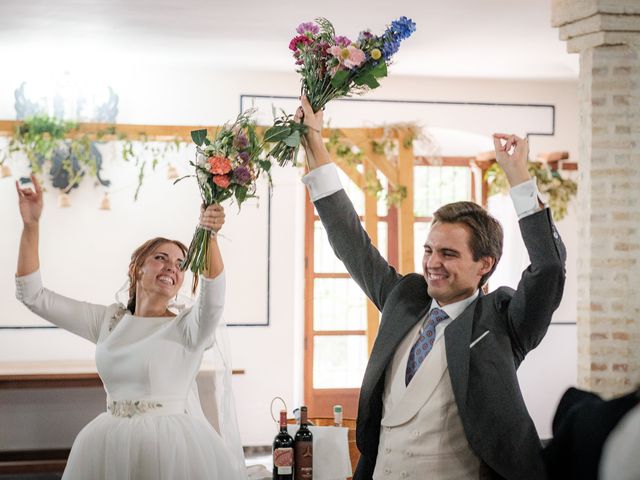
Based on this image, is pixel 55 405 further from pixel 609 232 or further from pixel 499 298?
pixel 499 298

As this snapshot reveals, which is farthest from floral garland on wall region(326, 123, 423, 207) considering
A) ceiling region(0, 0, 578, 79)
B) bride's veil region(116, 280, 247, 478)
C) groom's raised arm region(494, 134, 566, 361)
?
groom's raised arm region(494, 134, 566, 361)

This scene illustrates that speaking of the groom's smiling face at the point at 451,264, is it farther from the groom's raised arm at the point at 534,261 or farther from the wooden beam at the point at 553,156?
the wooden beam at the point at 553,156

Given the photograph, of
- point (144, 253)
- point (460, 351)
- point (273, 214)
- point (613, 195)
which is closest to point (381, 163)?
point (273, 214)

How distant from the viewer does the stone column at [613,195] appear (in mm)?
5113

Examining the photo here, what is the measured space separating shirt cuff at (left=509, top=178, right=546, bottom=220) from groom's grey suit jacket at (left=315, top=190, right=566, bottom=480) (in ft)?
0.05

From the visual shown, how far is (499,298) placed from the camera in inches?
102

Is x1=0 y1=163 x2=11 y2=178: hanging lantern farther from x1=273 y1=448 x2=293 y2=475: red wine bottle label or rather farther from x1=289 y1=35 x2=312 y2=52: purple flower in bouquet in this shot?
x1=289 y1=35 x2=312 y2=52: purple flower in bouquet

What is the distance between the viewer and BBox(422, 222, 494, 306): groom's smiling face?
8.48ft

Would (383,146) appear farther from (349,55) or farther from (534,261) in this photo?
(534,261)

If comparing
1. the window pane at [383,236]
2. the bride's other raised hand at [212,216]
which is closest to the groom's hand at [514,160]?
the bride's other raised hand at [212,216]

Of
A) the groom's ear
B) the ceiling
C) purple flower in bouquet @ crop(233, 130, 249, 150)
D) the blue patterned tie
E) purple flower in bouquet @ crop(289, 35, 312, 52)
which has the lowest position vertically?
the blue patterned tie

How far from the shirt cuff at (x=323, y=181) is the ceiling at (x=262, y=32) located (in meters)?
3.37

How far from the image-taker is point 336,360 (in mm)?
9016

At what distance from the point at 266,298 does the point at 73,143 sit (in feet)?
6.98
